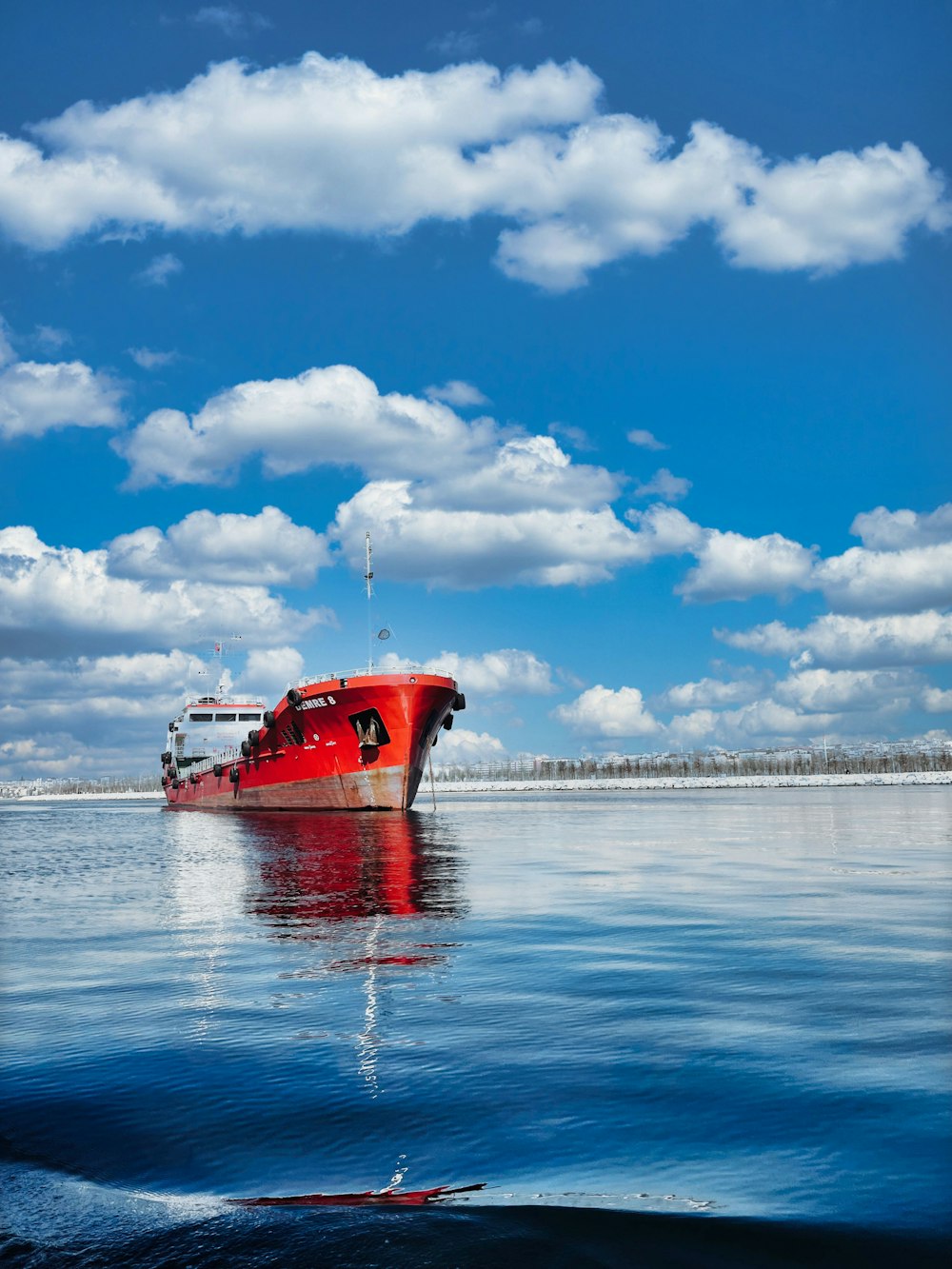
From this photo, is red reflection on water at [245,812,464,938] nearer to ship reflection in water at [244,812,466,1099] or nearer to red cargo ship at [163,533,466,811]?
ship reflection in water at [244,812,466,1099]

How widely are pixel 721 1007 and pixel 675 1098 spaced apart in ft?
9.29

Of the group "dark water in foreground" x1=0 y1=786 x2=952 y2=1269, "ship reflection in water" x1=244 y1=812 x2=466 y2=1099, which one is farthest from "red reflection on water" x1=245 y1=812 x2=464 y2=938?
"dark water in foreground" x1=0 y1=786 x2=952 y2=1269

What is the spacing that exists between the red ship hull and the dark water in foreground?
104ft

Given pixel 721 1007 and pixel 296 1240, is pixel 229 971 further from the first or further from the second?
pixel 296 1240

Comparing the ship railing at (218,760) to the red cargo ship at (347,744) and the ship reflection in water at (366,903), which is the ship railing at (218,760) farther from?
the ship reflection in water at (366,903)

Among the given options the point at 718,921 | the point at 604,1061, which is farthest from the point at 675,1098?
the point at 718,921

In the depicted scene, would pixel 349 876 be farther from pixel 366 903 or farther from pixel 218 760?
pixel 218 760

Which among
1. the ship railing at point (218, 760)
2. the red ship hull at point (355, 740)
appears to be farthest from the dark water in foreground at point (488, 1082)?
the ship railing at point (218, 760)

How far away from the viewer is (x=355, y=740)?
49.4 m

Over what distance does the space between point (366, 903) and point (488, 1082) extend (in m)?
10.7

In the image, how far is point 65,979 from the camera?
427 inches

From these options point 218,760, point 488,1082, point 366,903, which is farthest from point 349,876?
point 218,760

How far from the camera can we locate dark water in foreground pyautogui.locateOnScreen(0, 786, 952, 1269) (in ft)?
14.4

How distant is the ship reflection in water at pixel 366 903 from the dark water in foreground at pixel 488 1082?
0.10m
